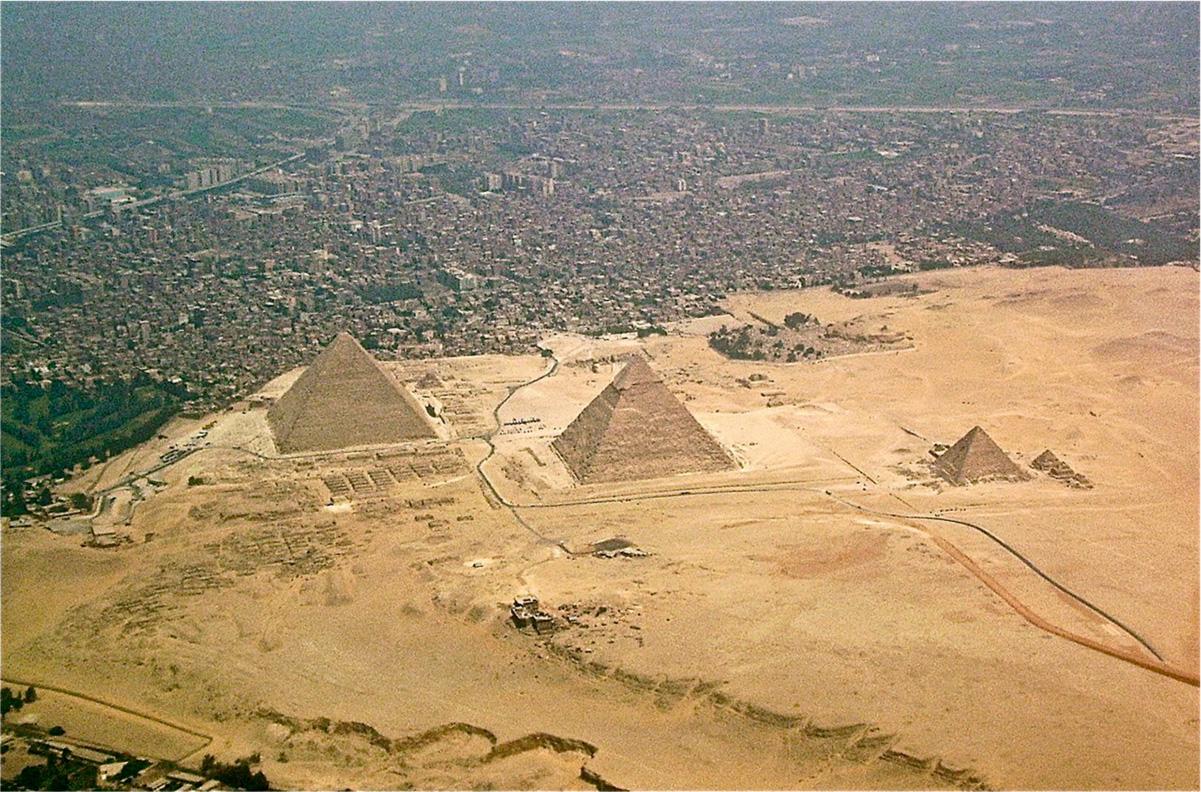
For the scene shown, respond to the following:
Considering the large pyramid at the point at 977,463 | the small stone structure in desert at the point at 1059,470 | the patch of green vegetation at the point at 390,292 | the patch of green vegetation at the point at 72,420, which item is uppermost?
the large pyramid at the point at 977,463

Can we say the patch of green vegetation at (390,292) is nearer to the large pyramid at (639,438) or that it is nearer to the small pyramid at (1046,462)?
the large pyramid at (639,438)

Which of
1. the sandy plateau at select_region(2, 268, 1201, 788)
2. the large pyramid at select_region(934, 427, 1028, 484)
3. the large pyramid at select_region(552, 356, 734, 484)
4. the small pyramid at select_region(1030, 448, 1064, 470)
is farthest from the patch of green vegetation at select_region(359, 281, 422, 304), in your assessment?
the small pyramid at select_region(1030, 448, 1064, 470)

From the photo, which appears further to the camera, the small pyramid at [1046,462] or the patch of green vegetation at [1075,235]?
the patch of green vegetation at [1075,235]

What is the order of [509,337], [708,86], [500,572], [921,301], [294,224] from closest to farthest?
1. [500,572]
2. [509,337]
3. [921,301]
4. [294,224]
5. [708,86]

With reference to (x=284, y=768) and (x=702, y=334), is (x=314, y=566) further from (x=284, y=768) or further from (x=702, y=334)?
(x=702, y=334)

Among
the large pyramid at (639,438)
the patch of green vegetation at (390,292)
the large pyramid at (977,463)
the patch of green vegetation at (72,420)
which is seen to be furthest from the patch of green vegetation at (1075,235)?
the patch of green vegetation at (72,420)

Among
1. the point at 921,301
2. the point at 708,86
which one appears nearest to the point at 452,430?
the point at 921,301
